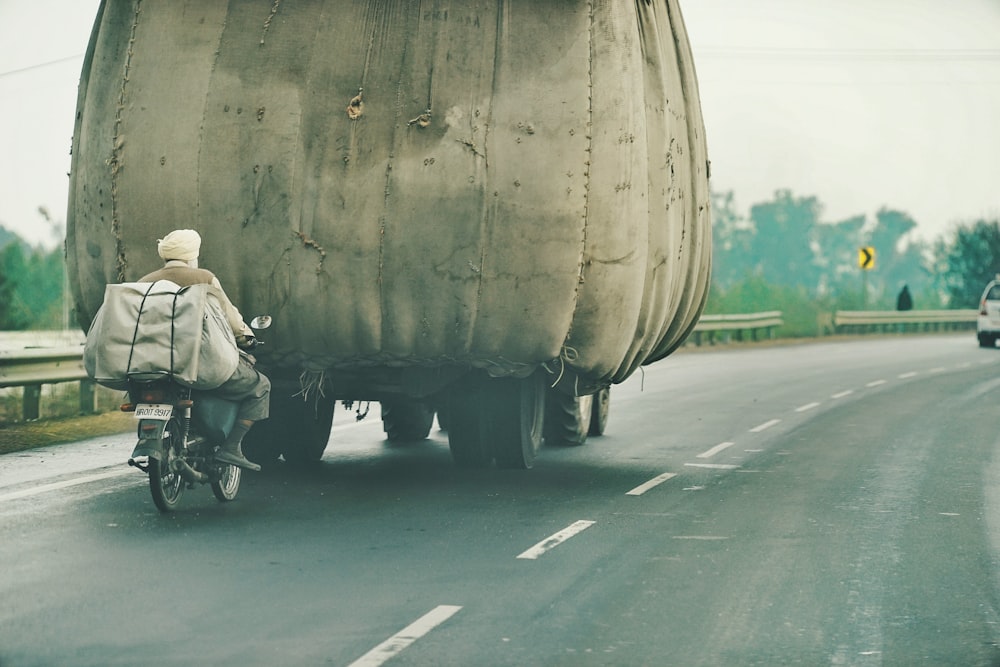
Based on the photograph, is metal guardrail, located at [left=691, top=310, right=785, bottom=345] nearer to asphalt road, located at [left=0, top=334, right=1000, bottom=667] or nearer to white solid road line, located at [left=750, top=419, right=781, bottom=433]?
white solid road line, located at [left=750, top=419, right=781, bottom=433]

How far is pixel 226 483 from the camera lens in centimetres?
1038

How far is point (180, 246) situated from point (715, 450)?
7030mm

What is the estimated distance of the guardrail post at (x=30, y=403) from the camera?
52.5 feet

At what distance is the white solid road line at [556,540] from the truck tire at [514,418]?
6.73 ft

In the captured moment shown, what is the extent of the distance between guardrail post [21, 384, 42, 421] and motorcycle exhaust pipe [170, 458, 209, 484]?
22.6ft

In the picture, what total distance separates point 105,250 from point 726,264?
150 m

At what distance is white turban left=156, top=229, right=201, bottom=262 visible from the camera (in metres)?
9.76

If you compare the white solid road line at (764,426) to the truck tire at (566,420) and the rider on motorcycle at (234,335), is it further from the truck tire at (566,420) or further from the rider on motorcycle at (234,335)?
the rider on motorcycle at (234,335)

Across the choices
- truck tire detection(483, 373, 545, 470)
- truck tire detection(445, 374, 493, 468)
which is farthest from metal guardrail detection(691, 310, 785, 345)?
truck tire detection(445, 374, 493, 468)

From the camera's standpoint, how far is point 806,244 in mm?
166250

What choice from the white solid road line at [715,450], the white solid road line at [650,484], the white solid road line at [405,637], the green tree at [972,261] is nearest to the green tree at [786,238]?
the green tree at [972,261]

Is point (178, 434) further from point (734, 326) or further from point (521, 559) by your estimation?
point (734, 326)

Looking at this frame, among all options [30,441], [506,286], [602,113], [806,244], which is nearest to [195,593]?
[506,286]

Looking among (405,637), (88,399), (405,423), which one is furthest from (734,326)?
(405,637)
